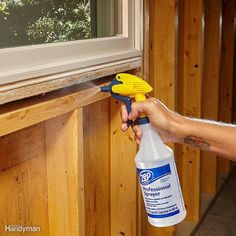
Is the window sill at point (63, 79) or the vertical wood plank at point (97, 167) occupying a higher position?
the window sill at point (63, 79)

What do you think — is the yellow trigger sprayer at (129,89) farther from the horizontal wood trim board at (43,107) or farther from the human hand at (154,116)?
the horizontal wood trim board at (43,107)

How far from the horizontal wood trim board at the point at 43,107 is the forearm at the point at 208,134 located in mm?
297

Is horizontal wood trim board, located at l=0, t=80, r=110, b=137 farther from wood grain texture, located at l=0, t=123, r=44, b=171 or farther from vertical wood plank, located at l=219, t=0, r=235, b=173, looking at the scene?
vertical wood plank, located at l=219, t=0, r=235, b=173

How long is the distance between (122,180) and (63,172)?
0.50 meters

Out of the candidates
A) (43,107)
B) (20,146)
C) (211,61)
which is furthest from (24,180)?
(211,61)

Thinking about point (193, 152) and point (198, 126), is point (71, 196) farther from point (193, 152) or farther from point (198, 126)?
point (193, 152)

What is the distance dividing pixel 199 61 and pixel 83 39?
4.55ft

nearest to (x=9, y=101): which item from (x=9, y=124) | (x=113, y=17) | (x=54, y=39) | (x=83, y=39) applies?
(x=9, y=124)

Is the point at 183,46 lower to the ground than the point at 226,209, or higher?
higher

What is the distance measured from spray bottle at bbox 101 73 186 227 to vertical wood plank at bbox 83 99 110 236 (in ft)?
1.58

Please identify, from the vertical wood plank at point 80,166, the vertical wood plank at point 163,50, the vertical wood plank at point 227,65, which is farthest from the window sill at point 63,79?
the vertical wood plank at point 227,65

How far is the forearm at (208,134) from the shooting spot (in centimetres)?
121

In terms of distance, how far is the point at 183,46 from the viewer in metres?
2.61

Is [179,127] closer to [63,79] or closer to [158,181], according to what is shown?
[158,181]
